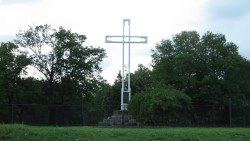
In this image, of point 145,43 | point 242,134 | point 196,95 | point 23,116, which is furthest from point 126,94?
point 242,134

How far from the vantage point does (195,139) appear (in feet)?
69.8

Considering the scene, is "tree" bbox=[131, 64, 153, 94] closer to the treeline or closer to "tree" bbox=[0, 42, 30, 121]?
the treeline

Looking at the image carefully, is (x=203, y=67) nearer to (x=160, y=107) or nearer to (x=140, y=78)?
(x=160, y=107)

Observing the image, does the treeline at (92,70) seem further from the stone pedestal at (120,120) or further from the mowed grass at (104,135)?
the mowed grass at (104,135)

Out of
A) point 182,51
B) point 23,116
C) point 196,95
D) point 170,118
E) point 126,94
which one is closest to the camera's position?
point 170,118

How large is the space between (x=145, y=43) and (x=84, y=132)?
65.0 ft

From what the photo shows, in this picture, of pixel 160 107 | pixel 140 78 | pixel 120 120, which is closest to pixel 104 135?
pixel 160 107

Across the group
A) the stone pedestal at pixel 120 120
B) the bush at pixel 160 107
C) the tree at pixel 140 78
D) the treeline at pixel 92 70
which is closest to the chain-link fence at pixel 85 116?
the bush at pixel 160 107

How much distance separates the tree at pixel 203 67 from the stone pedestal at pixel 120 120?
13.8 m

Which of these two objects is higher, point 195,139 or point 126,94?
point 126,94

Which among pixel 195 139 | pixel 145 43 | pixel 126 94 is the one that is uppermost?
pixel 145 43

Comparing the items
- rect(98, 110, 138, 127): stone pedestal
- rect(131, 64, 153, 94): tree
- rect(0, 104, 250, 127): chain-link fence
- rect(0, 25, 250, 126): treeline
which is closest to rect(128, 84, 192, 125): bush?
rect(0, 104, 250, 127): chain-link fence

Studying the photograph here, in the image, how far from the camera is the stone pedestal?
1358 inches

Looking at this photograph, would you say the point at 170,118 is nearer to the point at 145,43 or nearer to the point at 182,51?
the point at 145,43
